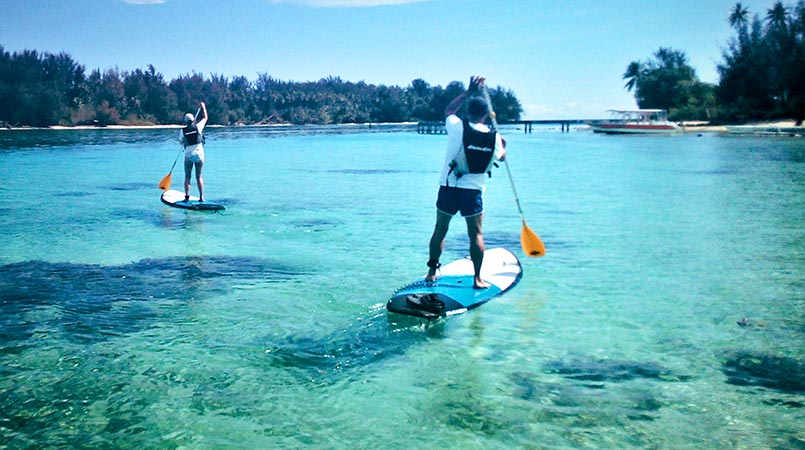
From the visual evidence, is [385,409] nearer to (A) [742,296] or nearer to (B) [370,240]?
(A) [742,296]

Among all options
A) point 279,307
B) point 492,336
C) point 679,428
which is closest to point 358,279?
point 279,307

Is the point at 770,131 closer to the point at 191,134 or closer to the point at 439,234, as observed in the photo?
the point at 191,134

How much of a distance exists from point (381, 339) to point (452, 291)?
4.46 feet

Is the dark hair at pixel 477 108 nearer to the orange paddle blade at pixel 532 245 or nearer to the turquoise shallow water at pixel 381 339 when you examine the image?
the orange paddle blade at pixel 532 245

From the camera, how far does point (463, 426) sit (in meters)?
5.14

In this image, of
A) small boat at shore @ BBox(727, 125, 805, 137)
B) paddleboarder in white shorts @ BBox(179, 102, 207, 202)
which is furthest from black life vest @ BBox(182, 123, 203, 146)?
small boat at shore @ BBox(727, 125, 805, 137)

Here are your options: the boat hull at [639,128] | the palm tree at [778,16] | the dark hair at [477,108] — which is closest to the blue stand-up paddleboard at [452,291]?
the dark hair at [477,108]

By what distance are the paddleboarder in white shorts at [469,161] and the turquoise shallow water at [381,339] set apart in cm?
130

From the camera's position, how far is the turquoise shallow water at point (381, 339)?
5113 mm

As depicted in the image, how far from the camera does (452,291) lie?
8.08m

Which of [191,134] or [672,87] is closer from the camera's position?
[191,134]

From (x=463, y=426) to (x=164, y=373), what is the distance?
9.77 feet

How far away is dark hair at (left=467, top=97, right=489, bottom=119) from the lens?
7.38m

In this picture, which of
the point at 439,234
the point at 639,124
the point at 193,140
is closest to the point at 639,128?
the point at 639,124
